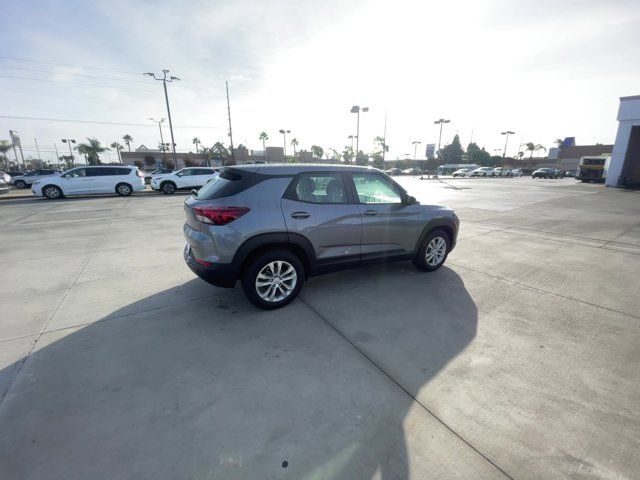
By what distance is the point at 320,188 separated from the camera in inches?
150

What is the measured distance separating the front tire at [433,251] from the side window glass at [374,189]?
2.86 ft

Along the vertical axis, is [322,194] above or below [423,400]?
above

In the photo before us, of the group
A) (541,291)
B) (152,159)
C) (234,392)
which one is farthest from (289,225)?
(152,159)

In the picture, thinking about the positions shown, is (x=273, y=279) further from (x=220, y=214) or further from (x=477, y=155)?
(x=477, y=155)

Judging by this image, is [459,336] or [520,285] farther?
[520,285]

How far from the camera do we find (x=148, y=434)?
6.55ft

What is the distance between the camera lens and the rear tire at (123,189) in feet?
53.6

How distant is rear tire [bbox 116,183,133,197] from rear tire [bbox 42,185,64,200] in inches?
96.2

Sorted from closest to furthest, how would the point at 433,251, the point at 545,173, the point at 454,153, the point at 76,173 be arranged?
the point at 433,251, the point at 76,173, the point at 545,173, the point at 454,153

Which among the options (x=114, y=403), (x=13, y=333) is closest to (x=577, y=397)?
(x=114, y=403)

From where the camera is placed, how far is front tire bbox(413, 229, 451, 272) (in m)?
4.73

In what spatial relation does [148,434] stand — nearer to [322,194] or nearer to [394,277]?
[322,194]

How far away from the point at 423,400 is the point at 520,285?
3.05 m

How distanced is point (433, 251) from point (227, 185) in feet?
10.9
